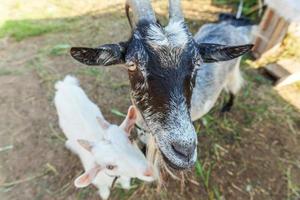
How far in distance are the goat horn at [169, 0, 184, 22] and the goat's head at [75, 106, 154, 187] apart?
72 centimetres

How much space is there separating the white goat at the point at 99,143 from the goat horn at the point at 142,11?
665mm

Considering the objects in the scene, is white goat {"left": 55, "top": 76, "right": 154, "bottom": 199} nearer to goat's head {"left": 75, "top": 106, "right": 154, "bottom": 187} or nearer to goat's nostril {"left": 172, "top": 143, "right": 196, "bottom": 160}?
goat's head {"left": 75, "top": 106, "right": 154, "bottom": 187}

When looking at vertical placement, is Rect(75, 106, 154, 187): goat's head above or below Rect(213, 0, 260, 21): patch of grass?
below

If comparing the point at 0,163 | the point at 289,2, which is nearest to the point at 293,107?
the point at 289,2

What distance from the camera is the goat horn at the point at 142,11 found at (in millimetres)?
2256

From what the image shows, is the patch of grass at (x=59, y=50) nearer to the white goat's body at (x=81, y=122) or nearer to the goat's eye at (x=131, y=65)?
the white goat's body at (x=81, y=122)

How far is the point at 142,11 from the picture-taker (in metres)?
2.29

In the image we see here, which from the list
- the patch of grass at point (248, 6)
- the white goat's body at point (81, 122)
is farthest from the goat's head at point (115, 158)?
the patch of grass at point (248, 6)

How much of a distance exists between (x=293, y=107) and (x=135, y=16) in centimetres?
262

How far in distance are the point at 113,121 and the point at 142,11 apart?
1624 mm

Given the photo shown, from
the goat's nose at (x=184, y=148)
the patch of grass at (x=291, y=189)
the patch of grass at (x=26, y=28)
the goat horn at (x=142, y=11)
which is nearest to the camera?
the goat's nose at (x=184, y=148)

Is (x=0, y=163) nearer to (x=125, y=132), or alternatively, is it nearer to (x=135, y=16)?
(x=125, y=132)

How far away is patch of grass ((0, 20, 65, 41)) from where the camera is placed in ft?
14.8

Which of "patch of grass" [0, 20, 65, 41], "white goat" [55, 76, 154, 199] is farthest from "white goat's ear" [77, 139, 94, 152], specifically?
"patch of grass" [0, 20, 65, 41]
